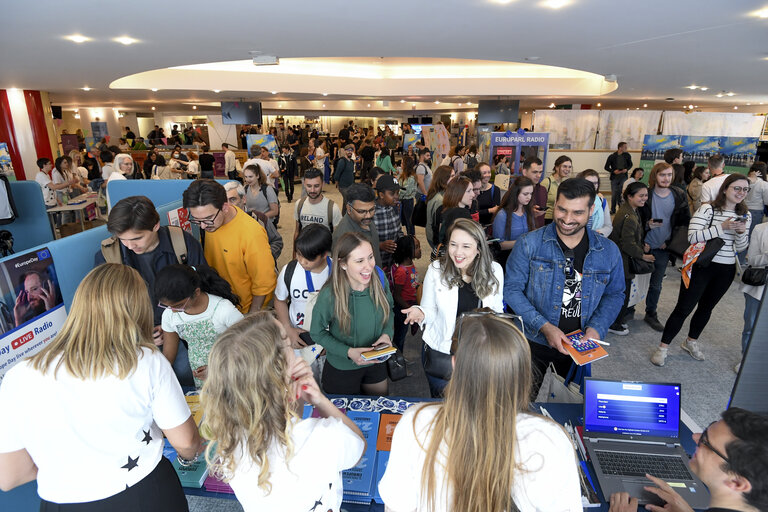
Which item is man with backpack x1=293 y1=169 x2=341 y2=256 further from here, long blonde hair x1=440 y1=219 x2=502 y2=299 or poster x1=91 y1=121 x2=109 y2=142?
poster x1=91 y1=121 x2=109 y2=142

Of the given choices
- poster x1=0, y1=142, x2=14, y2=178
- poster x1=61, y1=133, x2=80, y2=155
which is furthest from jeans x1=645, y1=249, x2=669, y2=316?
poster x1=61, y1=133, x2=80, y2=155

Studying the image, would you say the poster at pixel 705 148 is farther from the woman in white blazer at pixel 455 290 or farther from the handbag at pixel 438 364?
→ the handbag at pixel 438 364

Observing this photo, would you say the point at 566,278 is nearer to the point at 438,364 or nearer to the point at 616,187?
the point at 438,364

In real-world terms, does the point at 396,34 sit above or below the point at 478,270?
above

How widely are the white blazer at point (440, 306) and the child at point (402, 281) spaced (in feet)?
2.76

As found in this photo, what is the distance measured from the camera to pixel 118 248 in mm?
2496

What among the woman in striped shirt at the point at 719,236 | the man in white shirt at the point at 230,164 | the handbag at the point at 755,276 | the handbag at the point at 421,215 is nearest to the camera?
the handbag at the point at 755,276

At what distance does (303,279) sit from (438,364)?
0.97m

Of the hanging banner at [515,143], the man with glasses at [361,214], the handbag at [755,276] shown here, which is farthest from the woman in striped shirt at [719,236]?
the hanging banner at [515,143]

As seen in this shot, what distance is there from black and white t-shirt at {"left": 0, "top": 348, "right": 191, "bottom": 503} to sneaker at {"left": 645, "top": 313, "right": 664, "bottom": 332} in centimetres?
Answer: 470

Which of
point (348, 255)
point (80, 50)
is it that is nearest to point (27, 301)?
point (348, 255)

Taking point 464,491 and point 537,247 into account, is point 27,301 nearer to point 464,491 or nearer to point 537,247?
point 464,491

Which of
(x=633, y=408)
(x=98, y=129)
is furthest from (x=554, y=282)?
(x=98, y=129)

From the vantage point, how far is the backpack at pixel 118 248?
247 cm
